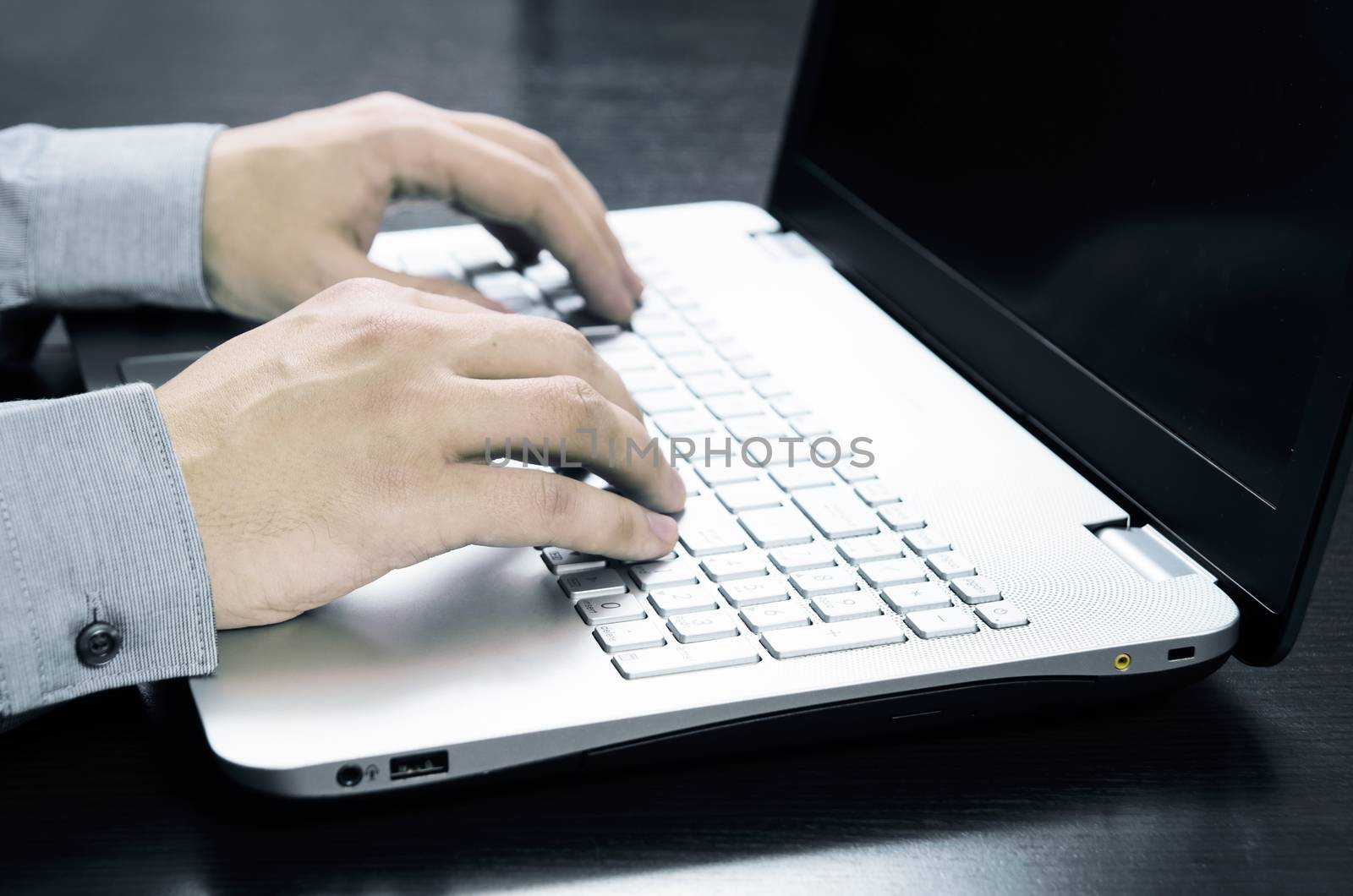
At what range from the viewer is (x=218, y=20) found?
148 centimetres

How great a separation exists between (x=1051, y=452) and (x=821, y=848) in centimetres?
28

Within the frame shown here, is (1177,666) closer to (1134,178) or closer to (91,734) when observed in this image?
(1134,178)

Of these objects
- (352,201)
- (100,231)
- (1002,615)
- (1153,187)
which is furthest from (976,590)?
(100,231)

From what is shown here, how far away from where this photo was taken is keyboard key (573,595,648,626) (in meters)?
0.49

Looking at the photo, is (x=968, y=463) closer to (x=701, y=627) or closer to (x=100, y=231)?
(x=701, y=627)

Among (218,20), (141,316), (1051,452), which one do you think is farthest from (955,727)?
(218,20)

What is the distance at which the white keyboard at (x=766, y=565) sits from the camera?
485 mm

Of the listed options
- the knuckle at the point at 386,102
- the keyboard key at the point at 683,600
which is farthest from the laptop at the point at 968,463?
the knuckle at the point at 386,102

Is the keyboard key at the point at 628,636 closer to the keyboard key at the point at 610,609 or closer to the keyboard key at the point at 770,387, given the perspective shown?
the keyboard key at the point at 610,609

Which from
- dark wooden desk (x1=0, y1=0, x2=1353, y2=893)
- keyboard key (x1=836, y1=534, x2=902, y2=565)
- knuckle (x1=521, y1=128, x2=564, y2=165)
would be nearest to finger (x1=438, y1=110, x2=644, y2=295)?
knuckle (x1=521, y1=128, x2=564, y2=165)

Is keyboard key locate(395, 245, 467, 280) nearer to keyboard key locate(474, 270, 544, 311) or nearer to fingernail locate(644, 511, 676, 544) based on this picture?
keyboard key locate(474, 270, 544, 311)

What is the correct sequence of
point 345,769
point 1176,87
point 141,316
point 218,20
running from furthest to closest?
point 218,20
point 141,316
point 1176,87
point 345,769

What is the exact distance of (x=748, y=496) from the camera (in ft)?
1.93

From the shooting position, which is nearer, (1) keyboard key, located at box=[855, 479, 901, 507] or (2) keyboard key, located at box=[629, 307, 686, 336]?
(1) keyboard key, located at box=[855, 479, 901, 507]
